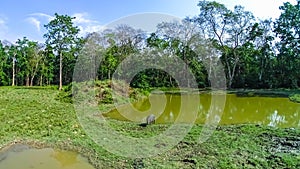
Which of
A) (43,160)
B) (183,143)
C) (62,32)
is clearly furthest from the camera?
(62,32)

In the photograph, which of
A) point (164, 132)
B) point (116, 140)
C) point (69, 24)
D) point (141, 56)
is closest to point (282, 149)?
point (164, 132)

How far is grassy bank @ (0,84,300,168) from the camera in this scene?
614 centimetres

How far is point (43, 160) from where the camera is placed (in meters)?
6.68

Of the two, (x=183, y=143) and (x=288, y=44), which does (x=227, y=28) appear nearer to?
(x=288, y=44)

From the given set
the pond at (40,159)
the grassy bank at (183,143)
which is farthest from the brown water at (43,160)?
the grassy bank at (183,143)

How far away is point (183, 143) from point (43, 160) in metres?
3.37

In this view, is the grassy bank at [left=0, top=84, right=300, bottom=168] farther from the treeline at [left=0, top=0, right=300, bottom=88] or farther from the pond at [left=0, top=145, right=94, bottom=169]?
the treeline at [left=0, top=0, right=300, bottom=88]

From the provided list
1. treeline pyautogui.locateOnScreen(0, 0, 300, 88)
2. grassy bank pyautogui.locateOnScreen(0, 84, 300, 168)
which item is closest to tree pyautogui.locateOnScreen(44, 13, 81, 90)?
treeline pyautogui.locateOnScreen(0, 0, 300, 88)

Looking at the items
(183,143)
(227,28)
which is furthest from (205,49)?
(183,143)

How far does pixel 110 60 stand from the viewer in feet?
89.7

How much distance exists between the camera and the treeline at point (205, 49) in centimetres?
2819

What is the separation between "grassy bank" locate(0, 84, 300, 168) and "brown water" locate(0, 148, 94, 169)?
260 mm

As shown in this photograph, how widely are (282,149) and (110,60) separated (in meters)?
21.7

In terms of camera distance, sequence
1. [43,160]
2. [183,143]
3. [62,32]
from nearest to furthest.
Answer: [43,160] → [183,143] → [62,32]
